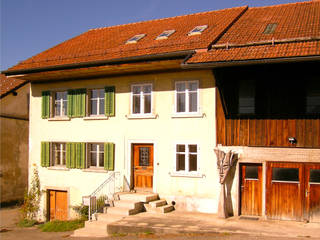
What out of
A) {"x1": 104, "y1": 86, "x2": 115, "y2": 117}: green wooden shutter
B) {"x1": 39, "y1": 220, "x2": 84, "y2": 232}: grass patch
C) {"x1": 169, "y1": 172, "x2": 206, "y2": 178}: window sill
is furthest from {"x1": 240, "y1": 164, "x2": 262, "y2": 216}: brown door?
{"x1": 39, "y1": 220, "x2": 84, "y2": 232}: grass patch

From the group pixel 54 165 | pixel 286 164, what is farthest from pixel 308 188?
pixel 54 165

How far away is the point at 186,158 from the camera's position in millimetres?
15883

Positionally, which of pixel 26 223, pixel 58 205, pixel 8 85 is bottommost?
pixel 26 223

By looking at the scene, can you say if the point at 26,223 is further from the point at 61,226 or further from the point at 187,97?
the point at 187,97

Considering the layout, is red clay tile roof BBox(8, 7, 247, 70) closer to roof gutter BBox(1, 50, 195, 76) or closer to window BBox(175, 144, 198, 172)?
roof gutter BBox(1, 50, 195, 76)

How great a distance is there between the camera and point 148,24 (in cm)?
2222

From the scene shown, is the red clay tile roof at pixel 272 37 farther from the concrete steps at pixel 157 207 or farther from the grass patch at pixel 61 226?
the grass patch at pixel 61 226

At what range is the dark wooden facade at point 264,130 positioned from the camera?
13734 mm

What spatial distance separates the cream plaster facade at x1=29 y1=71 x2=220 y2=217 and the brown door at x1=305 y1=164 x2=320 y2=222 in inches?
125

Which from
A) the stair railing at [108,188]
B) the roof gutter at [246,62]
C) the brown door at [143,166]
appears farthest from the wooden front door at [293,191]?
the stair railing at [108,188]

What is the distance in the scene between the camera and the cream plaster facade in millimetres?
15453

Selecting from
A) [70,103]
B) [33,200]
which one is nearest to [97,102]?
[70,103]

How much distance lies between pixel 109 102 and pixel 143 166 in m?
3.08

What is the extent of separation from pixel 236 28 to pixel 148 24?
20.5ft
